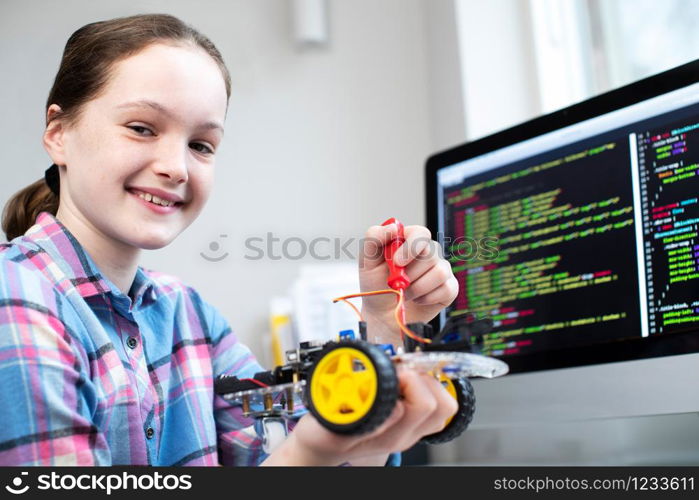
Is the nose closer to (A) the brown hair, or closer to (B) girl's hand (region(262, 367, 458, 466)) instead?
(A) the brown hair

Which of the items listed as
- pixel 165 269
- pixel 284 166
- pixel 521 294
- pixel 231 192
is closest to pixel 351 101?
pixel 284 166

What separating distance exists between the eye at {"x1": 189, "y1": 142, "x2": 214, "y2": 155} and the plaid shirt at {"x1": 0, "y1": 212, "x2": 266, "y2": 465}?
18cm

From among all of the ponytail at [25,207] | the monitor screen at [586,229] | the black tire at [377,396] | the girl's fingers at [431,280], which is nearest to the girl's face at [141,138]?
the ponytail at [25,207]

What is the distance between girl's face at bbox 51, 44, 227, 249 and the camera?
2.67 ft

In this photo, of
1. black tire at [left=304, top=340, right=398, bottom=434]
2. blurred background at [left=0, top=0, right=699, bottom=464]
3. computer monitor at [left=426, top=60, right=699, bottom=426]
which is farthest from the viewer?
blurred background at [left=0, top=0, right=699, bottom=464]

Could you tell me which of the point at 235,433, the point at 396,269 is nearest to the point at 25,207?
the point at 235,433

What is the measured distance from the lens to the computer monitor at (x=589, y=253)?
958 mm

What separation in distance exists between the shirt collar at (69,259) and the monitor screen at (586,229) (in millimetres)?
597

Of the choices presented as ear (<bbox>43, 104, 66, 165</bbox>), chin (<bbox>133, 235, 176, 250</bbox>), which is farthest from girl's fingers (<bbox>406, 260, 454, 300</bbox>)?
ear (<bbox>43, 104, 66, 165</bbox>)

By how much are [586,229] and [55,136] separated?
0.73 m

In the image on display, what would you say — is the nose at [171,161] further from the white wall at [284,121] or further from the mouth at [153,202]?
the white wall at [284,121]

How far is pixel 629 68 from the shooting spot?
166 cm
